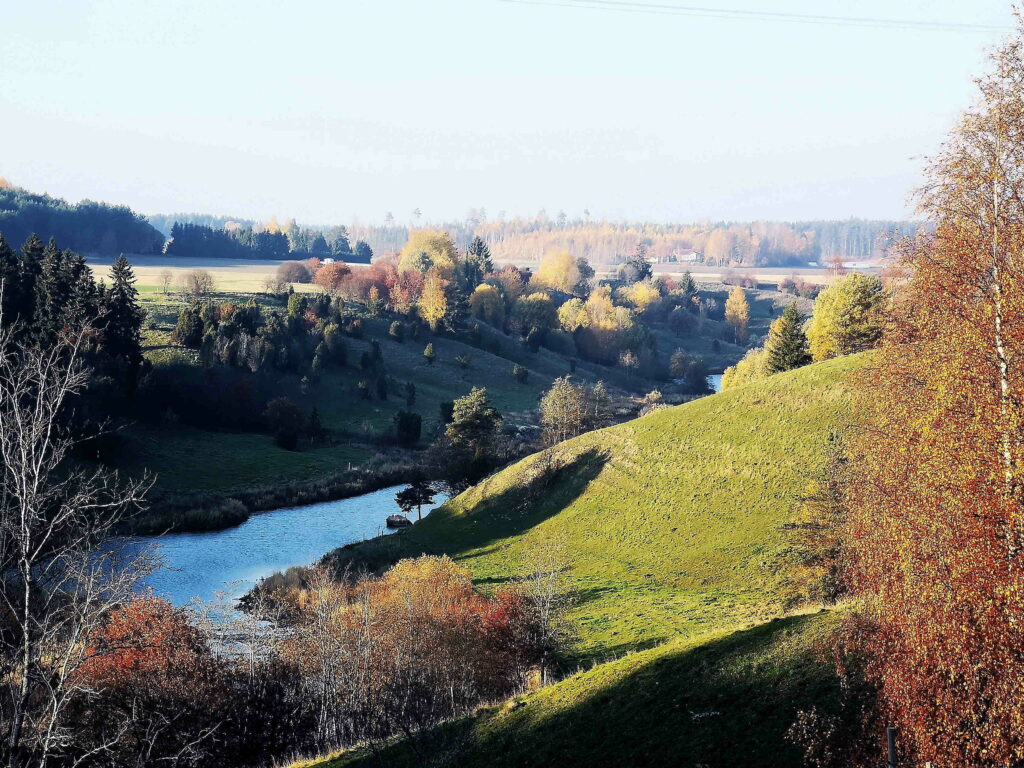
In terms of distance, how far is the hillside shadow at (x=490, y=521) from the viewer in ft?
191

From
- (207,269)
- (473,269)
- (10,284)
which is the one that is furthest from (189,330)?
(473,269)

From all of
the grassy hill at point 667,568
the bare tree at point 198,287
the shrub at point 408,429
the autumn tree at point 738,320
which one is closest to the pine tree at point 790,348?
the grassy hill at point 667,568

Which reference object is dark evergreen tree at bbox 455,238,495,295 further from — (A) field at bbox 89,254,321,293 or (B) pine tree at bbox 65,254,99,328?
(B) pine tree at bbox 65,254,99,328

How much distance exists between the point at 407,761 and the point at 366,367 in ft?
311

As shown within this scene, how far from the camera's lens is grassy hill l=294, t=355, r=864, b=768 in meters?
20.4

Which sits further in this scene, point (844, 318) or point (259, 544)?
point (844, 318)

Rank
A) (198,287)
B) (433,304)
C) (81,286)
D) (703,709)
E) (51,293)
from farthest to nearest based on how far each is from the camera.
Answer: (433,304) → (198,287) → (51,293) → (81,286) → (703,709)

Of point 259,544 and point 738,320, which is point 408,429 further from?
point 738,320

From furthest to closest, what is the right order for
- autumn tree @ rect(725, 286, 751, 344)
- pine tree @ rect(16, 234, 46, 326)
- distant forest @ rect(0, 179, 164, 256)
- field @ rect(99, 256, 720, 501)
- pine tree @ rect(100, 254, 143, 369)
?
autumn tree @ rect(725, 286, 751, 344), distant forest @ rect(0, 179, 164, 256), pine tree @ rect(100, 254, 143, 369), pine tree @ rect(16, 234, 46, 326), field @ rect(99, 256, 720, 501)

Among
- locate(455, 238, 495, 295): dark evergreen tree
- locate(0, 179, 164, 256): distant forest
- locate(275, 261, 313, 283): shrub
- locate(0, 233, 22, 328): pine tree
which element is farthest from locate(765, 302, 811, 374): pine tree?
locate(0, 179, 164, 256): distant forest

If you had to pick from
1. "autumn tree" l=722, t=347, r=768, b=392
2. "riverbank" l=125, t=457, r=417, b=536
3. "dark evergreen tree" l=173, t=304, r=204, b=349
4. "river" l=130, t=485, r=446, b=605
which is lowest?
"river" l=130, t=485, r=446, b=605

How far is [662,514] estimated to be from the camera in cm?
5394

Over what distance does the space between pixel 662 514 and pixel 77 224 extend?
544 ft

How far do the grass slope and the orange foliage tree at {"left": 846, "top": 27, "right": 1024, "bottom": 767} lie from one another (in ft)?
73.6
